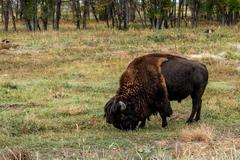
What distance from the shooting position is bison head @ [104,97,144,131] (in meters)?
11.5

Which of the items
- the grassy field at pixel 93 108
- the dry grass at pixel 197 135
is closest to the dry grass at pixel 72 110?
the grassy field at pixel 93 108

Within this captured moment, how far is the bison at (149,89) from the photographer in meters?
11.8

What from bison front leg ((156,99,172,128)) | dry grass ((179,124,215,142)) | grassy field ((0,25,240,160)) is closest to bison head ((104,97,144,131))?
grassy field ((0,25,240,160))

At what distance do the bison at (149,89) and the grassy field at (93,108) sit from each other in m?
0.35

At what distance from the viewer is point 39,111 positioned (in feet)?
47.0

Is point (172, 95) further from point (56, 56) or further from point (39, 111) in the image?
point (56, 56)

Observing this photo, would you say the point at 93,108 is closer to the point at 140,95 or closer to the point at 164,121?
the point at 164,121

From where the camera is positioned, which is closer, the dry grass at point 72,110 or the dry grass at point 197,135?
the dry grass at point 197,135

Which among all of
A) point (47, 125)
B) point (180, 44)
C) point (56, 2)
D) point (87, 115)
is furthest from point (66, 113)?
point (56, 2)

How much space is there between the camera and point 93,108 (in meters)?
14.7

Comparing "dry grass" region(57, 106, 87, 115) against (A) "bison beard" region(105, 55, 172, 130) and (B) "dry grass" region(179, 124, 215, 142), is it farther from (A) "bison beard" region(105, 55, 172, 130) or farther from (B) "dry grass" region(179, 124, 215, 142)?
(B) "dry grass" region(179, 124, 215, 142)

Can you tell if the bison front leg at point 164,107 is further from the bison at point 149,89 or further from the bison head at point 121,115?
the bison head at point 121,115

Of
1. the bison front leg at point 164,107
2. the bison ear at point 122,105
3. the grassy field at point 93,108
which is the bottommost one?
the grassy field at point 93,108

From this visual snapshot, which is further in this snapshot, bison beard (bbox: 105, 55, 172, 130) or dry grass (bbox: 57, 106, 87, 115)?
dry grass (bbox: 57, 106, 87, 115)
